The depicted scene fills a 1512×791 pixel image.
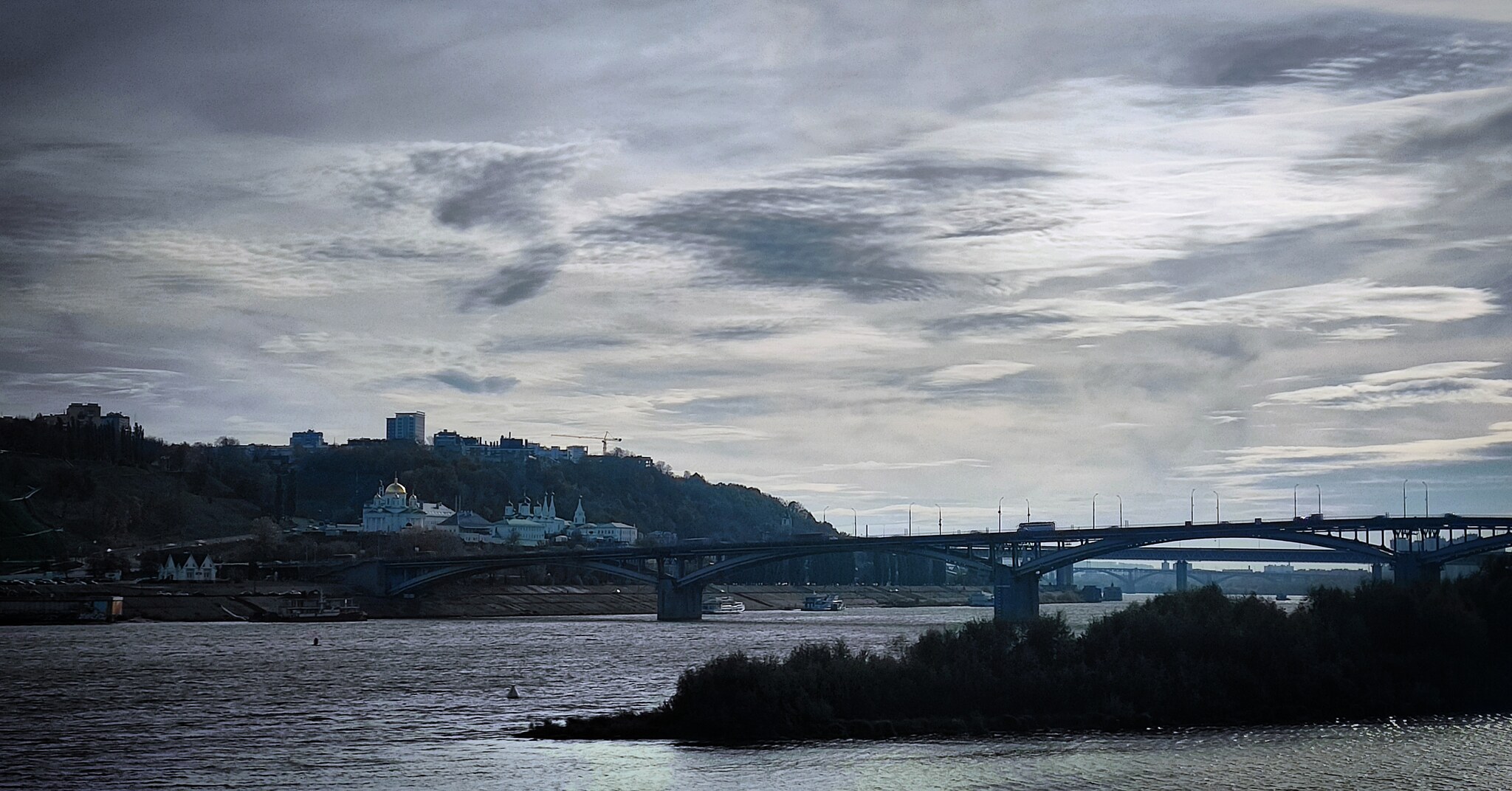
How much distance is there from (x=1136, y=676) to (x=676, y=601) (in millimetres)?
110751

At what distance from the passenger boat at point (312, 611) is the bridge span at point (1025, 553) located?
10.3 metres

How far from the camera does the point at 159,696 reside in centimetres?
6388

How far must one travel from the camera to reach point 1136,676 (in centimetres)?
5275

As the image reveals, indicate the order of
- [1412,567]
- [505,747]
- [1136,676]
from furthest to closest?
[1412,567]
[1136,676]
[505,747]

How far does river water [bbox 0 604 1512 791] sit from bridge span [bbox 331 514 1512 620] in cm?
6472

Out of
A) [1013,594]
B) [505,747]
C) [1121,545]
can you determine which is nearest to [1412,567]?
[1121,545]

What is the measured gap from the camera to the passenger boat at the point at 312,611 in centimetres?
15075

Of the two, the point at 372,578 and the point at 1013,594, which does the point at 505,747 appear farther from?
the point at 372,578

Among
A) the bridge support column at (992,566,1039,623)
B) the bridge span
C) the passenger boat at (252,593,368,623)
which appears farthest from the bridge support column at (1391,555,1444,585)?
the passenger boat at (252,593,368,623)

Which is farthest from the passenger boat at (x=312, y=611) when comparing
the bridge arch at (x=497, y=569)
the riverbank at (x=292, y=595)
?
the bridge arch at (x=497, y=569)

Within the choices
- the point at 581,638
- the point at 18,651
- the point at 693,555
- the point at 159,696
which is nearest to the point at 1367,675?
the point at 159,696

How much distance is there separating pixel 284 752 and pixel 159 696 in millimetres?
21157

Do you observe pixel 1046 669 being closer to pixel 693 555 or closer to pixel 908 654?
pixel 908 654

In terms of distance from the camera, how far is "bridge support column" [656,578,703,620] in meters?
160
